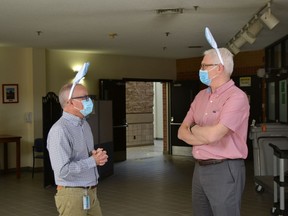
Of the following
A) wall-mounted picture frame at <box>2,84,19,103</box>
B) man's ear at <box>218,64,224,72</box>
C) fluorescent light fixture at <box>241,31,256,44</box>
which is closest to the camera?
man's ear at <box>218,64,224,72</box>

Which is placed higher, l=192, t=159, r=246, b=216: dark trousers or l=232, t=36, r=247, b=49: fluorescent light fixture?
l=232, t=36, r=247, b=49: fluorescent light fixture

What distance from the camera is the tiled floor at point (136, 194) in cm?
613

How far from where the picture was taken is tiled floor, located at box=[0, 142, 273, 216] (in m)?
6.13

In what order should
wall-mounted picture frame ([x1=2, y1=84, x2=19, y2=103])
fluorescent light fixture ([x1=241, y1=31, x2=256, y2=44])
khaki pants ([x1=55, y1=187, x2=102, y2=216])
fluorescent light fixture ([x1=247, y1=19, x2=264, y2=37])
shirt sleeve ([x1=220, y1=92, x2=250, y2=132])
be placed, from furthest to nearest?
wall-mounted picture frame ([x1=2, y1=84, x2=19, y2=103]), fluorescent light fixture ([x1=241, y1=31, x2=256, y2=44]), fluorescent light fixture ([x1=247, y1=19, x2=264, y2=37]), khaki pants ([x1=55, y1=187, x2=102, y2=216]), shirt sleeve ([x1=220, y1=92, x2=250, y2=132])

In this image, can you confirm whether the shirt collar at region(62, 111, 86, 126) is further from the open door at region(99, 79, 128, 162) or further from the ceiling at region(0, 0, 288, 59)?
the open door at region(99, 79, 128, 162)

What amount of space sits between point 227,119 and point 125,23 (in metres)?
4.75

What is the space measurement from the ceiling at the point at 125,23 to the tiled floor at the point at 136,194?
2.80 meters

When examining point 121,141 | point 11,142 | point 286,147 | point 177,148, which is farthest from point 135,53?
point 286,147

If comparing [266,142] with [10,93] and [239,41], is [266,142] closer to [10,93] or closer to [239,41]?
[239,41]

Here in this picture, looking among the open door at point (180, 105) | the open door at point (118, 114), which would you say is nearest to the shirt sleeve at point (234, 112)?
the open door at point (118, 114)

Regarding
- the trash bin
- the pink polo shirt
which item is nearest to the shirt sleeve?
the pink polo shirt

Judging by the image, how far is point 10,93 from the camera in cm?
974

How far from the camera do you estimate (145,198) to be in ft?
22.6

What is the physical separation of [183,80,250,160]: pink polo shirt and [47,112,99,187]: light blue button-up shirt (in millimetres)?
705
